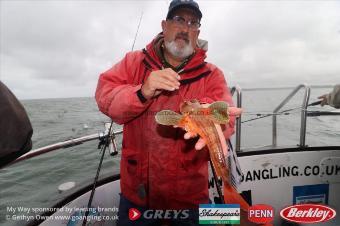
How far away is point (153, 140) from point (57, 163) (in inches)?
531

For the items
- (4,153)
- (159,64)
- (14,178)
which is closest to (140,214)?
(159,64)

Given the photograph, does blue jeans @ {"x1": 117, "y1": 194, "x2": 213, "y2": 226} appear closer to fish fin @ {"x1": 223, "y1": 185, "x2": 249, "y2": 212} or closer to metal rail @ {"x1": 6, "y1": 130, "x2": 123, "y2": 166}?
fish fin @ {"x1": 223, "y1": 185, "x2": 249, "y2": 212}

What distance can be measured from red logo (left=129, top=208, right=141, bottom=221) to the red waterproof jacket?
0.37ft

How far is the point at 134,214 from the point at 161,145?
3.06 ft

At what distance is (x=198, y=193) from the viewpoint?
3.24 m

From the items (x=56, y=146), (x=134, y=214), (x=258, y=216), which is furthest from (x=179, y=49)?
(x=258, y=216)

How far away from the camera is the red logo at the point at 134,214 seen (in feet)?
10.6

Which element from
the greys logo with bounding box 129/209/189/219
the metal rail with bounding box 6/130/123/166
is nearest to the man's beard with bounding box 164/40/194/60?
the metal rail with bounding box 6/130/123/166

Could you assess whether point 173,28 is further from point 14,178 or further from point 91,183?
point 14,178

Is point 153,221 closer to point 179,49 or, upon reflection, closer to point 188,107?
point 188,107

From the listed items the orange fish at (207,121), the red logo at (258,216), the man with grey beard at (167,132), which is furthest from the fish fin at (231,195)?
the red logo at (258,216)

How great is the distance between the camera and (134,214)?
326 centimetres

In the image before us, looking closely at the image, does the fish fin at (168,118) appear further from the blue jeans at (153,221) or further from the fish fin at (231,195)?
the blue jeans at (153,221)

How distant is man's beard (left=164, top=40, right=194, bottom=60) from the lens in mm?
3258
